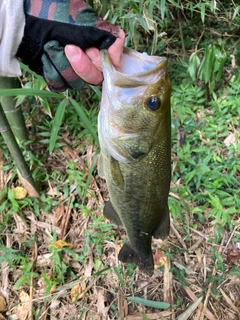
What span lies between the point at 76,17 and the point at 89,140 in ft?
5.30

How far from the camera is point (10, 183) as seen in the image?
2.78m

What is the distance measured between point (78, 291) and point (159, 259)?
582 millimetres

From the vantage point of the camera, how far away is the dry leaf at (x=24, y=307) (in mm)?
2242

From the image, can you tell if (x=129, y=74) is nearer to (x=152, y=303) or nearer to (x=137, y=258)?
(x=137, y=258)

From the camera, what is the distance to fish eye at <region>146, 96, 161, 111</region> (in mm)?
1344

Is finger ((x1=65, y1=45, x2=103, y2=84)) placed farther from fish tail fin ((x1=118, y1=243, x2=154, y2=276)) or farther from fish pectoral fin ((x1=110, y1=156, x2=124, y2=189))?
fish tail fin ((x1=118, y1=243, x2=154, y2=276))

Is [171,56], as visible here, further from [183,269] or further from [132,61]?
[132,61]

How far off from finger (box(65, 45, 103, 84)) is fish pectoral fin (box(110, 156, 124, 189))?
37cm

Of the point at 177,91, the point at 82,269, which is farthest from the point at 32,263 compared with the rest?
the point at 177,91

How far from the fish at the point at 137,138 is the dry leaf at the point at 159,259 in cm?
71

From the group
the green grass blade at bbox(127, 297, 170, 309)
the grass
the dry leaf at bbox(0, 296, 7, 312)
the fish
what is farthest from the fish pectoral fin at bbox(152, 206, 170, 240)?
the dry leaf at bbox(0, 296, 7, 312)

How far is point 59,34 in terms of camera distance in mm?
1359

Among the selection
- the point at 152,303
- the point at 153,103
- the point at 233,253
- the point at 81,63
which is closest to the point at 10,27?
the point at 81,63

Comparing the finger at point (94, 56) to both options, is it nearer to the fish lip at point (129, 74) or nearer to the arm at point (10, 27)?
the fish lip at point (129, 74)
